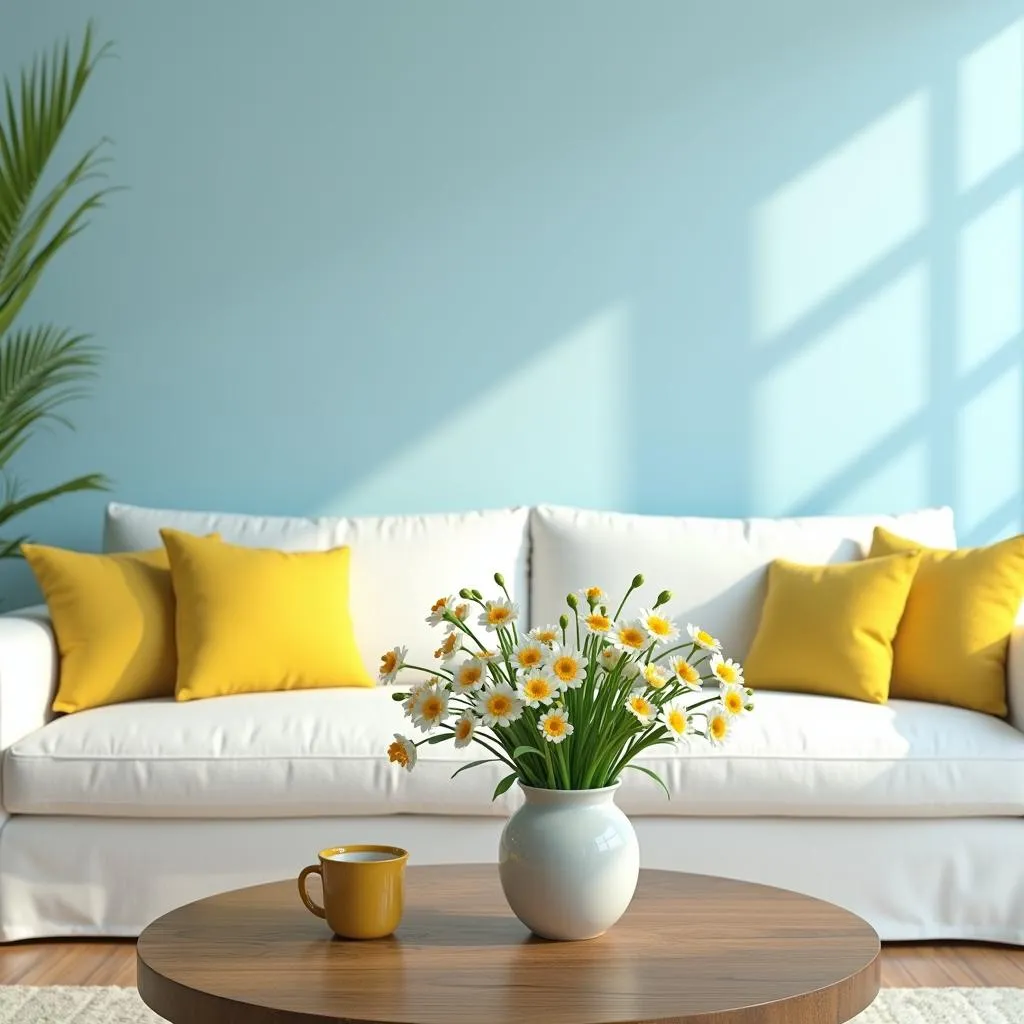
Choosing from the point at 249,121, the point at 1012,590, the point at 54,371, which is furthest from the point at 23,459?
the point at 1012,590

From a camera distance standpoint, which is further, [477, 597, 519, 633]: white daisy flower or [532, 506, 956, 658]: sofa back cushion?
[532, 506, 956, 658]: sofa back cushion

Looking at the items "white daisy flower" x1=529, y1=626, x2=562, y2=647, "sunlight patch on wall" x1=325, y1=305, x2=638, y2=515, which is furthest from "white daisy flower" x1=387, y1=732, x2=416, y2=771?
"sunlight patch on wall" x1=325, y1=305, x2=638, y2=515

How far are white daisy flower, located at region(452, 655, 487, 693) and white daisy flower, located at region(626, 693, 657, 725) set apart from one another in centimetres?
18

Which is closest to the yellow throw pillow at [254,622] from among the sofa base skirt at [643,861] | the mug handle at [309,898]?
the sofa base skirt at [643,861]

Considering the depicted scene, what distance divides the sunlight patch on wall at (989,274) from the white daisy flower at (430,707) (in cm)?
270

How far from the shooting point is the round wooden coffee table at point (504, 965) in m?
1.43

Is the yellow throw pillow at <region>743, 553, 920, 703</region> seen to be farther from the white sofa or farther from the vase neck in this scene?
the vase neck

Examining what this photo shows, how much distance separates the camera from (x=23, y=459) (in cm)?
396

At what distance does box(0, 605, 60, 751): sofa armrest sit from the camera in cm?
290

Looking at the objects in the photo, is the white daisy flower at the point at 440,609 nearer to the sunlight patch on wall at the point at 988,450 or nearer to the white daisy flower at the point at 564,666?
the white daisy flower at the point at 564,666

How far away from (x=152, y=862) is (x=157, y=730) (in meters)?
0.27

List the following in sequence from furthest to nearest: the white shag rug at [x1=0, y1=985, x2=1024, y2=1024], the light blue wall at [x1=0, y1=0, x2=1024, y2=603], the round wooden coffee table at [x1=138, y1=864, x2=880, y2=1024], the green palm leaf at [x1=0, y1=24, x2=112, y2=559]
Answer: the light blue wall at [x1=0, y1=0, x2=1024, y2=603], the green palm leaf at [x1=0, y1=24, x2=112, y2=559], the white shag rug at [x1=0, y1=985, x2=1024, y2=1024], the round wooden coffee table at [x1=138, y1=864, x2=880, y2=1024]

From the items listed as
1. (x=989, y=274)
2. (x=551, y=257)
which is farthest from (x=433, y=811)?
(x=989, y=274)

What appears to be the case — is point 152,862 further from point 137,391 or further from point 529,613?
point 137,391
